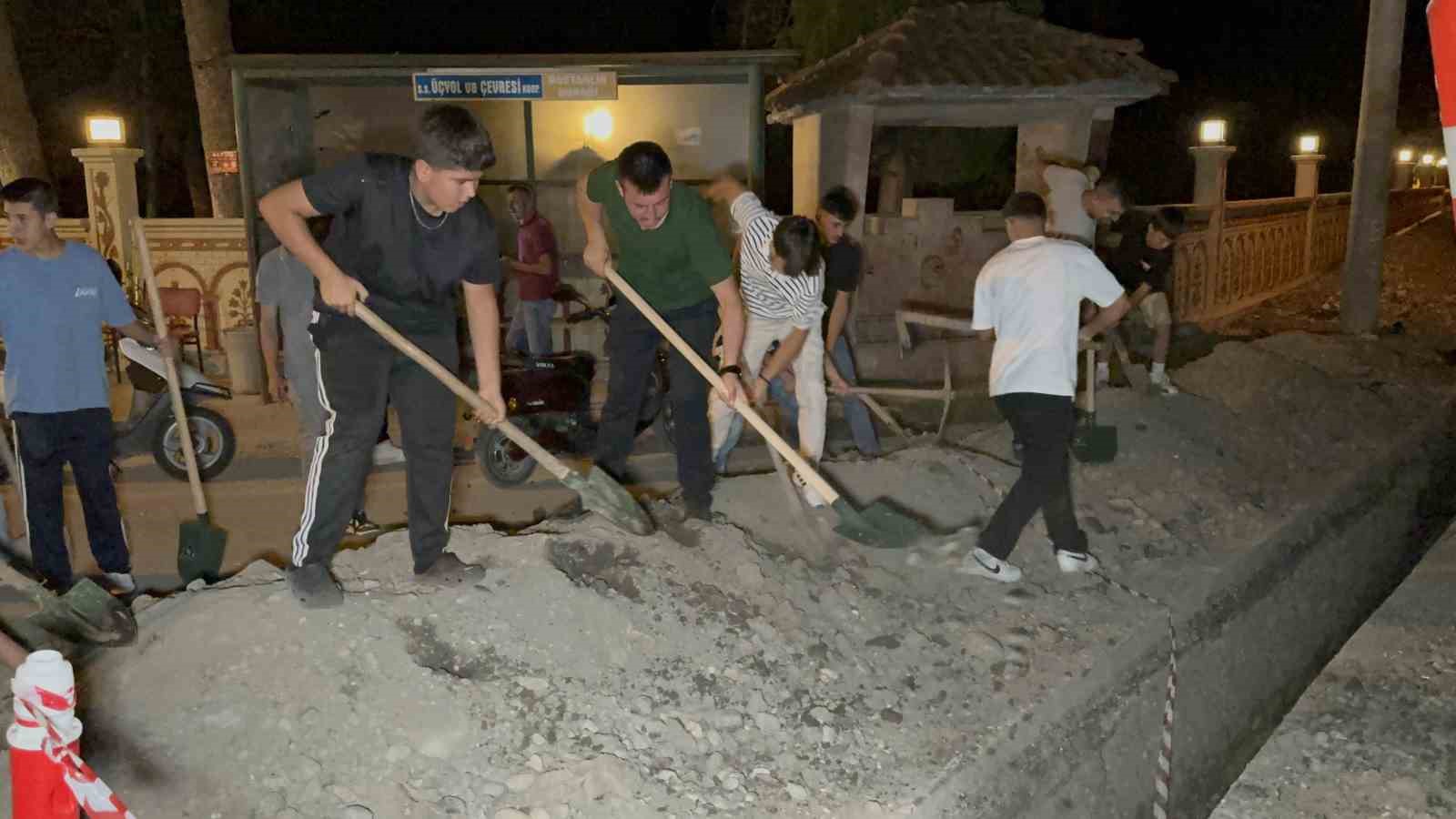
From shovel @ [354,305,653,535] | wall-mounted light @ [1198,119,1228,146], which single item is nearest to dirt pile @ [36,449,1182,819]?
shovel @ [354,305,653,535]

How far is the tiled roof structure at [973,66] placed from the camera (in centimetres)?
1072

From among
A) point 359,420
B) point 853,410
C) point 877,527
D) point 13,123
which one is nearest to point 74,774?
point 359,420

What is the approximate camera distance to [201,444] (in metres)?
7.58

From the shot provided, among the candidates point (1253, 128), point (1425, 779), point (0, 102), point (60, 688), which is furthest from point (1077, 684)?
point (1253, 128)

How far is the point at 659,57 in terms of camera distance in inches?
436

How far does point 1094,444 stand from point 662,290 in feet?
10.3

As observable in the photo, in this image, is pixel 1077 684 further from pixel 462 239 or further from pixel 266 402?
pixel 266 402

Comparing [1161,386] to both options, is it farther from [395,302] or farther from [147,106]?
[147,106]

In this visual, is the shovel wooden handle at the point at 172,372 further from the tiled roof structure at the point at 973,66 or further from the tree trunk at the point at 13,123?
the tree trunk at the point at 13,123

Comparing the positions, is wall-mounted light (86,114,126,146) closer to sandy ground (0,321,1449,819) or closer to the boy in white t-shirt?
sandy ground (0,321,1449,819)

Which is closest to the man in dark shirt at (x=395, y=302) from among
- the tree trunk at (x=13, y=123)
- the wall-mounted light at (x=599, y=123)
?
the wall-mounted light at (x=599, y=123)

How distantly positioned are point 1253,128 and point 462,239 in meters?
34.5

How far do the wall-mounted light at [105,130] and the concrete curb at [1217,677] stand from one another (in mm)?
11681

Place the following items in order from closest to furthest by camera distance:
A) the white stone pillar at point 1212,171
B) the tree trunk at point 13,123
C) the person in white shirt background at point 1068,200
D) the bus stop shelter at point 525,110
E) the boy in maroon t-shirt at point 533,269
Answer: the boy in maroon t-shirt at point 533,269 < the person in white shirt background at point 1068,200 < the bus stop shelter at point 525,110 < the tree trunk at point 13,123 < the white stone pillar at point 1212,171
